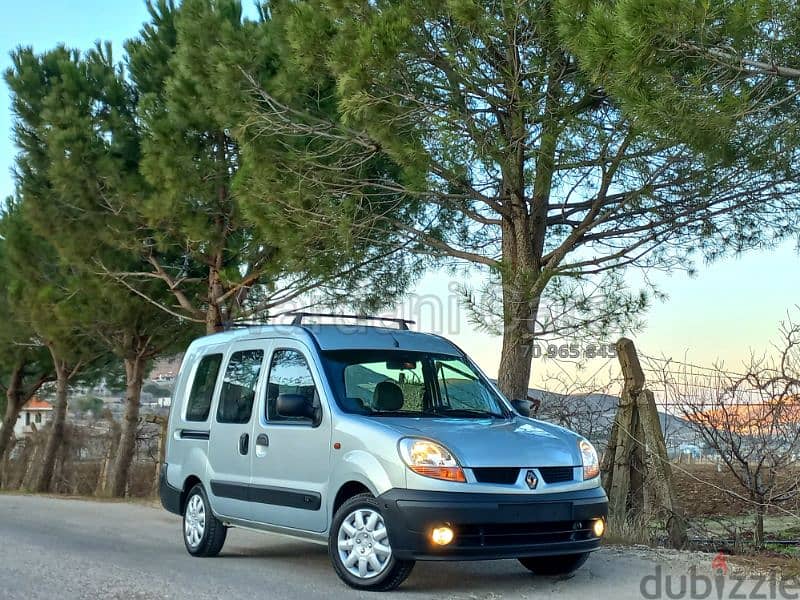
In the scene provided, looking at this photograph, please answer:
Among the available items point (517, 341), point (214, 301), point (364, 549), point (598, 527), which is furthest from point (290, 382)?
point (214, 301)

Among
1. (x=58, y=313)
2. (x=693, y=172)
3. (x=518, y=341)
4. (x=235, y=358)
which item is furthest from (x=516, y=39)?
(x=58, y=313)

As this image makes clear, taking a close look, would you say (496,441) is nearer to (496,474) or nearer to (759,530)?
(496,474)

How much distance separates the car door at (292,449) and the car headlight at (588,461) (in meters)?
1.86

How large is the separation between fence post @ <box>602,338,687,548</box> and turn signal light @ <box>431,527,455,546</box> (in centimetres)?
341

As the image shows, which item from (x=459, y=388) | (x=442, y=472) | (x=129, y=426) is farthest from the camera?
(x=129, y=426)

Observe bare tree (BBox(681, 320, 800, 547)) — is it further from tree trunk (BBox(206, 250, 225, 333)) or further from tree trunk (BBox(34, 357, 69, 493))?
tree trunk (BBox(34, 357, 69, 493))

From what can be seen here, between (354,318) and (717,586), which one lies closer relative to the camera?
(717,586)

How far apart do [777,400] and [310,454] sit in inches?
150

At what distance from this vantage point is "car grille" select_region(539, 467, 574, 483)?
6.90 metres

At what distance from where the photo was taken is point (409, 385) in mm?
7953

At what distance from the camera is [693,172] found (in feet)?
35.7

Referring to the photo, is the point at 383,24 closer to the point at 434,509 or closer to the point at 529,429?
the point at 529,429

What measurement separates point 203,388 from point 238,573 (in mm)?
2149

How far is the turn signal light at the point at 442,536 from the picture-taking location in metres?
6.48
